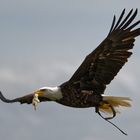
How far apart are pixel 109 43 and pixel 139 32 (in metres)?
0.72

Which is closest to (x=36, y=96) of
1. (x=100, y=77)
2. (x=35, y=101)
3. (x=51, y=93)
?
(x=35, y=101)

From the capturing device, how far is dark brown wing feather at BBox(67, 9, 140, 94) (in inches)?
421

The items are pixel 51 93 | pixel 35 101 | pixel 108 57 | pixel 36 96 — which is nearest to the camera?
pixel 51 93

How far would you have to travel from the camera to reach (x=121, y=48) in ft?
36.2

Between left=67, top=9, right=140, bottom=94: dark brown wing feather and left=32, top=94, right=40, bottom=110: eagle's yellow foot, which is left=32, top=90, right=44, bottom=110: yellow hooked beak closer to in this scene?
left=32, top=94, right=40, bottom=110: eagle's yellow foot

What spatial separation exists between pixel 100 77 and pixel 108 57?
52 centimetres

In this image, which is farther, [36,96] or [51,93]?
[36,96]

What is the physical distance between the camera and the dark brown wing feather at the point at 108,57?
1069 cm

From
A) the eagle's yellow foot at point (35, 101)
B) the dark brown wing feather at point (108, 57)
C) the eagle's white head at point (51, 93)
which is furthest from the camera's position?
the dark brown wing feather at point (108, 57)

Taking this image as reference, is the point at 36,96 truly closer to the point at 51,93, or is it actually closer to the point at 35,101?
the point at 35,101

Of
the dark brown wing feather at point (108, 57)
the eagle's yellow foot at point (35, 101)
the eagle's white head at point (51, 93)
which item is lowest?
the eagle's yellow foot at point (35, 101)

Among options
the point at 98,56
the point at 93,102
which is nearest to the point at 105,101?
the point at 93,102

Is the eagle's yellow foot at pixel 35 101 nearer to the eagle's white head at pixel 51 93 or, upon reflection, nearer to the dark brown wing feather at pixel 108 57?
the eagle's white head at pixel 51 93

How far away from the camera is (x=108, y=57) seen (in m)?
11.0
